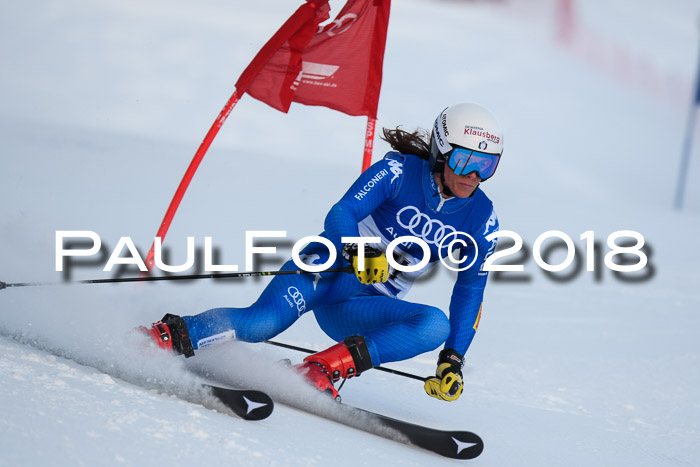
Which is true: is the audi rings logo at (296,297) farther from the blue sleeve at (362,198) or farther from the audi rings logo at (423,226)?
the audi rings logo at (423,226)

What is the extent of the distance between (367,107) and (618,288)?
5.17m

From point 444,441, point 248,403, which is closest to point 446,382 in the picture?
point 444,441

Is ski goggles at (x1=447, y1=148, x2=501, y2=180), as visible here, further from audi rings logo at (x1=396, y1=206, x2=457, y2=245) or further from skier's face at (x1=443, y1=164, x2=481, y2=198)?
audi rings logo at (x1=396, y1=206, x2=457, y2=245)

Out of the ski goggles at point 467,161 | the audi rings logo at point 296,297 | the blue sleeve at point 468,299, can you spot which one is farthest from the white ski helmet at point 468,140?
the audi rings logo at point 296,297

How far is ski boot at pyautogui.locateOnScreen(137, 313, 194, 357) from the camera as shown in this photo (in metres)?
Result: 3.14

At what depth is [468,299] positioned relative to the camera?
3.56 m

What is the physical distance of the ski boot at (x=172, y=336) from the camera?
314 centimetres

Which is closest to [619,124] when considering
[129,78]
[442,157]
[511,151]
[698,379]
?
[511,151]

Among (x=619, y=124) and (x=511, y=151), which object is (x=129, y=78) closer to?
(x=511, y=151)

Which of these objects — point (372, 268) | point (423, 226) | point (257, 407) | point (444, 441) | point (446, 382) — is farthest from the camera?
point (423, 226)

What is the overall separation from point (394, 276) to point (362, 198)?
48 cm

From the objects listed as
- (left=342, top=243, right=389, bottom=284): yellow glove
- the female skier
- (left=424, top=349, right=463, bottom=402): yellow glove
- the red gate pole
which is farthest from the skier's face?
the red gate pole

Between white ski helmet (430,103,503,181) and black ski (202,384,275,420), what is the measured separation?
1.26m

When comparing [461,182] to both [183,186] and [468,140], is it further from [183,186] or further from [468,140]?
[183,186]
